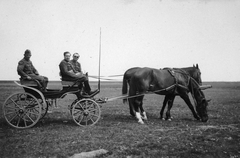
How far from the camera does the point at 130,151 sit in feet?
16.1

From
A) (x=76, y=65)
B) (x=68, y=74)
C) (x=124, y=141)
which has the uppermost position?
(x=76, y=65)

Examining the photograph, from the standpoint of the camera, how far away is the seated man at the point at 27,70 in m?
7.07

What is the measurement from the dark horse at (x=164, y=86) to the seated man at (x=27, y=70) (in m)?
3.55

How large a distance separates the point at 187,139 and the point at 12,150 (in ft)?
15.8

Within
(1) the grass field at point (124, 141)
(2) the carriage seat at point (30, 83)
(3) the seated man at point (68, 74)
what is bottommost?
(1) the grass field at point (124, 141)

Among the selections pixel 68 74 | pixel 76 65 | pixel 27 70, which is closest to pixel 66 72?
pixel 68 74

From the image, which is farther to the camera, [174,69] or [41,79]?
[174,69]

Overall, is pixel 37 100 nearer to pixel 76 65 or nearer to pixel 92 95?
pixel 92 95

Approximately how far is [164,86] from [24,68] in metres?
5.73

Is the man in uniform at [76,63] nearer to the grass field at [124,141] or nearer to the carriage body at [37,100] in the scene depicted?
the carriage body at [37,100]

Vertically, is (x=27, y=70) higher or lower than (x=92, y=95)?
higher

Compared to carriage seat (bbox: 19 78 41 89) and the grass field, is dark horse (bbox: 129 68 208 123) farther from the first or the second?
carriage seat (bbox: 19 78 41 89)

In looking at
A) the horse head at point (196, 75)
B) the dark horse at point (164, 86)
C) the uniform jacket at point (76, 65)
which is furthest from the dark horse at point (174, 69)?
the uniform jacket at point (76, 65)

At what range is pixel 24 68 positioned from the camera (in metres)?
7.32
